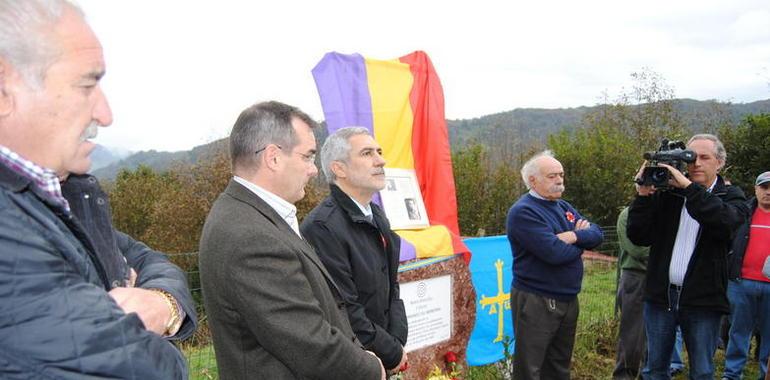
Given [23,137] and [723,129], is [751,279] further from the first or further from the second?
[723,129]

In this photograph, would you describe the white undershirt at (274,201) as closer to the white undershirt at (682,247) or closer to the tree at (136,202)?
the white undershirt at (682,247)

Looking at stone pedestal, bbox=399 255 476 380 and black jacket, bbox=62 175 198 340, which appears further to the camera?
stone pedestal, bbox=399 255 476 380

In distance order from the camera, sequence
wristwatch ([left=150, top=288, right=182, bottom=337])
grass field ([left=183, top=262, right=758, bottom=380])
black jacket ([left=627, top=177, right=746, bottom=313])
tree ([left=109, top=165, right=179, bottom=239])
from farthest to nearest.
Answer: tree ([left=109, top=165, right=179, bottom=239]) → grass field ([left=183, top=262, right=758, bottom=380]) → black jacket ([left=627, top=177, right=746, bottom=313]) → wristwatch ([left=150, top=288, right=182, bottom=337])

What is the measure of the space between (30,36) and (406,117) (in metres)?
3.53

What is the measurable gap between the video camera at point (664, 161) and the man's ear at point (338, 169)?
205 cm

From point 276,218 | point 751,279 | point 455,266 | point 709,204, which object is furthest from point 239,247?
point 751,279

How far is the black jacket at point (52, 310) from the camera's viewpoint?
3.32ft

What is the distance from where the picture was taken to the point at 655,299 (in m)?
4.11

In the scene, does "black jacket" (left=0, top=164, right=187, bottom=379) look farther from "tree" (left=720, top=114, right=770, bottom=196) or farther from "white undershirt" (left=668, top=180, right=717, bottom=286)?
"tree" (left=720, top=114, right=770, bottom=196)

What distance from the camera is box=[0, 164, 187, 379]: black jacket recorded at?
1.01m

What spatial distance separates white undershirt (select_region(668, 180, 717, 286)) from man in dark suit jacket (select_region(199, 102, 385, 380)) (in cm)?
263

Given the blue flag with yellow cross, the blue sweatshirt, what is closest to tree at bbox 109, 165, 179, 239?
the blue flag with yellow cross

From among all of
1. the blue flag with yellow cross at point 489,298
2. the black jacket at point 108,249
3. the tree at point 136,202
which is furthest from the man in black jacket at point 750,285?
the tree at point 136,202

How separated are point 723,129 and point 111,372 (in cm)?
1593
